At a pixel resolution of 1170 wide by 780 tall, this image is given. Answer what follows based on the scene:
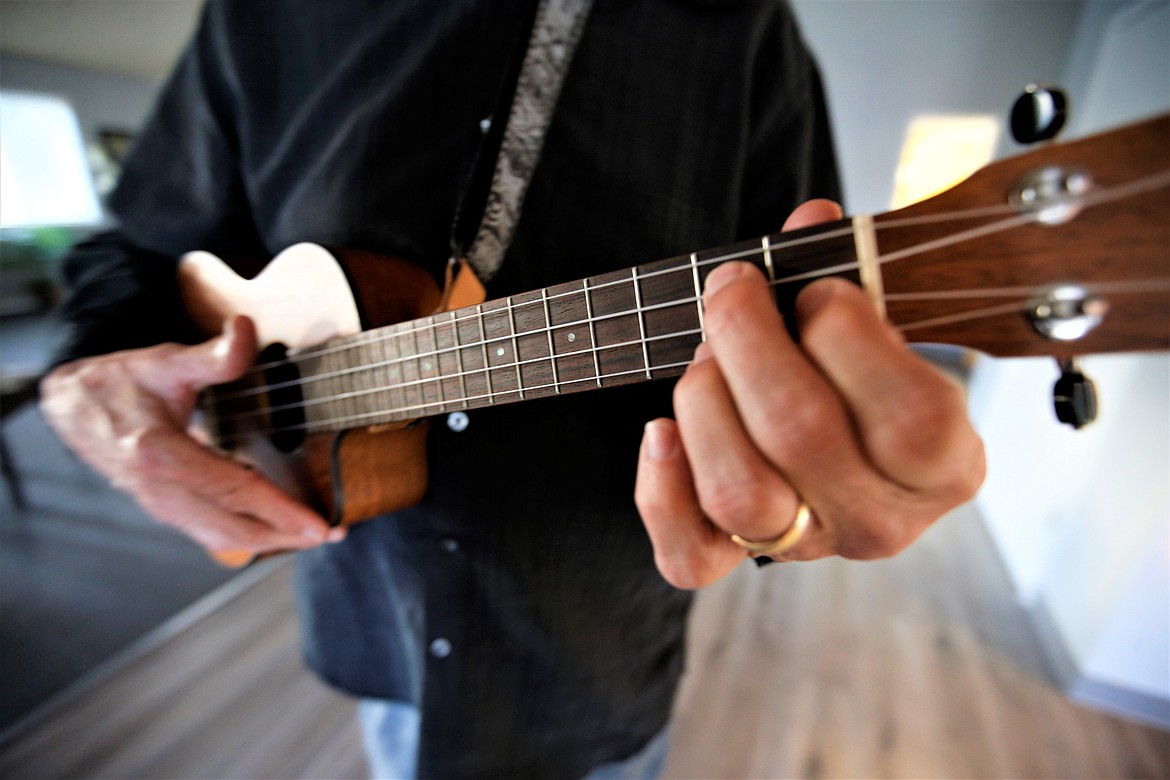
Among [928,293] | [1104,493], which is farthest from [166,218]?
[1104,493]

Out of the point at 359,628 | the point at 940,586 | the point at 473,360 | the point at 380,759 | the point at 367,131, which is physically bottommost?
the point at 940,586

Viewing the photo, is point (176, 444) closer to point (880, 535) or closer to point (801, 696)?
point (880, 535)

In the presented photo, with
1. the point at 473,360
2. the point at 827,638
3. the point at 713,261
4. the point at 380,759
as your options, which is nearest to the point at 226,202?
the point at 473,360

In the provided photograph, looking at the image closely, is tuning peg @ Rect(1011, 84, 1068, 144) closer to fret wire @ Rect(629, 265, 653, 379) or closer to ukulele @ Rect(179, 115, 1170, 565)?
ukulele @ Rect(179, 115, 1170, 565)

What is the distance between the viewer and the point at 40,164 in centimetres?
45

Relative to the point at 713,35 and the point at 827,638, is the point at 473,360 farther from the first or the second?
the point at 827,638

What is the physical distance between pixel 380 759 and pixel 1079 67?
3.43 ft

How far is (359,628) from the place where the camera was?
2.13 ft

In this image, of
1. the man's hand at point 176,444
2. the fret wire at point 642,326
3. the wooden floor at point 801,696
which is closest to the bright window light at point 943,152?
the fret wire at point 642,326

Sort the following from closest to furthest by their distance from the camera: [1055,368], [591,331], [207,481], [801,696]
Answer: [591,331] < [207,481] < [1055,368] < [801,696]

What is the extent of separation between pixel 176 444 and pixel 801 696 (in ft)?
4.69

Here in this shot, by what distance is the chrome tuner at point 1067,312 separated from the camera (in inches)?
8.0

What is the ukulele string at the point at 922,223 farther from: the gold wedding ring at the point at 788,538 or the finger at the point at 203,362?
the finger at the point at 203,362

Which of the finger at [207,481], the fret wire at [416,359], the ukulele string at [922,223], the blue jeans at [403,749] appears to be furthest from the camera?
the blue jeans at [403,749]
